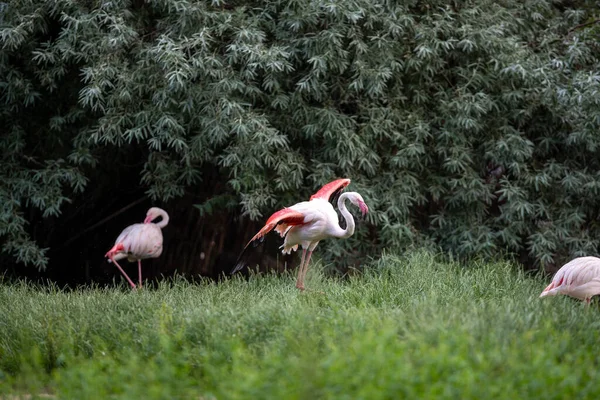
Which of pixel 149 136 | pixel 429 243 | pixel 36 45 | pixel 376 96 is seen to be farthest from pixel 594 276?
pixel 36 45

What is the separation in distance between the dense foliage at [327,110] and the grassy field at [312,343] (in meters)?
1.79

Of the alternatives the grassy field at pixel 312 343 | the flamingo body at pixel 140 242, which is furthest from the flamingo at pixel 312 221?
the flamingo body at pixel 140 242

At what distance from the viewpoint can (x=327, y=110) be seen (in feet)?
28.5

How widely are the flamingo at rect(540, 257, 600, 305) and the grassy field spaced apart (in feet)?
0.54

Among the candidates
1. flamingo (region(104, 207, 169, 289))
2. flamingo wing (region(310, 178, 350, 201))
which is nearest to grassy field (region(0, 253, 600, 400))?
flamingo wing (region(310, 178, 350, 201))

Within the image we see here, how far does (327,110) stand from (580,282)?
3.40 meters

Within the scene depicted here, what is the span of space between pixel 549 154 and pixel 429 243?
1943mm

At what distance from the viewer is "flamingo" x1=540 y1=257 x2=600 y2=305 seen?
6301 mm

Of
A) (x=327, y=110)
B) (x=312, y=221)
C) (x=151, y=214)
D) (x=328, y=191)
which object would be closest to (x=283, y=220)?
(x=312, y=221)

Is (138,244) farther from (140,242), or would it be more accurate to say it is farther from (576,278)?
(576,278)

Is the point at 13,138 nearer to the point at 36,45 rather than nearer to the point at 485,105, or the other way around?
the point at 36,45

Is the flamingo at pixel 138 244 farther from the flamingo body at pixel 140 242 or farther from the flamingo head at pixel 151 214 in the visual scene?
the flamingo head at pixel 151 214

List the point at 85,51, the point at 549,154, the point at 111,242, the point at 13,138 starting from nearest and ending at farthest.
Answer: the point at 85,51
the point at 13,138
the point at 549,154
the point at 111,242

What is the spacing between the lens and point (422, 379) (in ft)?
12.4
